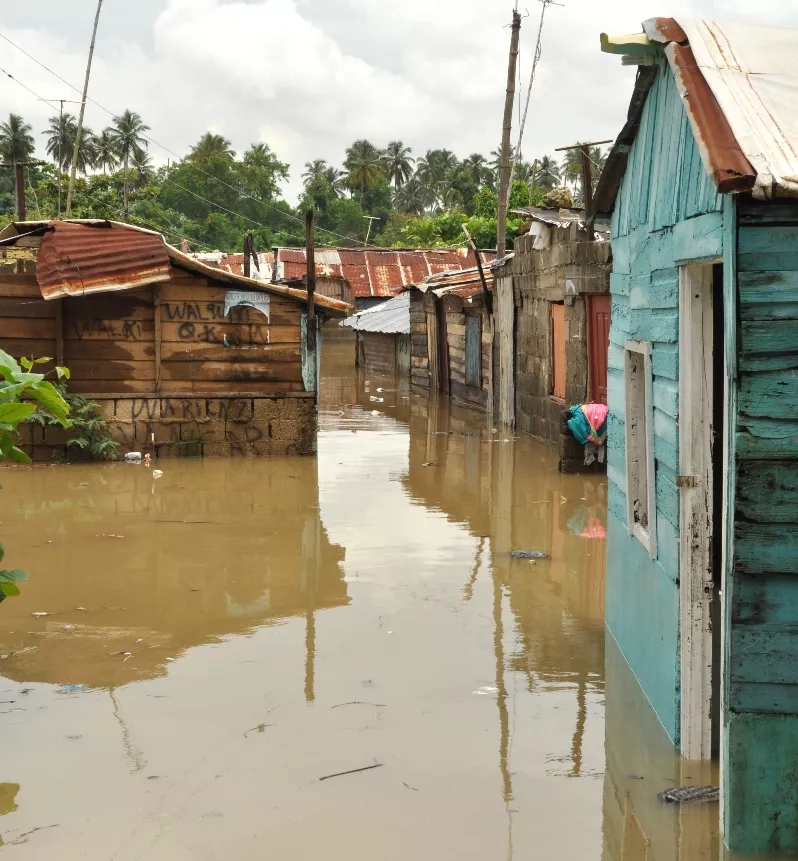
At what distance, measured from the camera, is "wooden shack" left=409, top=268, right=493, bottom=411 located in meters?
20.4

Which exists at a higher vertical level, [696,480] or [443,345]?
[443,345]

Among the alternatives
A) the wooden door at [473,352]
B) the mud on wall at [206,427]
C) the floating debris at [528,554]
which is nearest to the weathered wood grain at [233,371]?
the mud on wall at [206,427]

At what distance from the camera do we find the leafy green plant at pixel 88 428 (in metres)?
13.4

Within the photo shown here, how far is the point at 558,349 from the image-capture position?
15.3 metres

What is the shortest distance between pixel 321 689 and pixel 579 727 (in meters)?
1.46

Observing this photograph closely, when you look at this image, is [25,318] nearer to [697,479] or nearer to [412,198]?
[697,479]

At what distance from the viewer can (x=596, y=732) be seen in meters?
5.36

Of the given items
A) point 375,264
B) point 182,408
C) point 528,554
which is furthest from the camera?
point 375,264

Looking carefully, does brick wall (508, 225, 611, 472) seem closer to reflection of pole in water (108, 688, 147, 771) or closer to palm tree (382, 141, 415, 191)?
reflection of pole in water (108, 688, 147, 771)

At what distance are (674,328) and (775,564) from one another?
54.4 inches

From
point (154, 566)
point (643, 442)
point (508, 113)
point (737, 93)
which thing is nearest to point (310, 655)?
point (643, 442)

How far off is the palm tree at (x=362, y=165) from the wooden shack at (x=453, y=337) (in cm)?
4353

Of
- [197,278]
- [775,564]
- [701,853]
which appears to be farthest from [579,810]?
[197,278]

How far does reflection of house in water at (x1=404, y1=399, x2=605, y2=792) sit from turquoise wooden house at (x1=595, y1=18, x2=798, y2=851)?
0.45 meters
